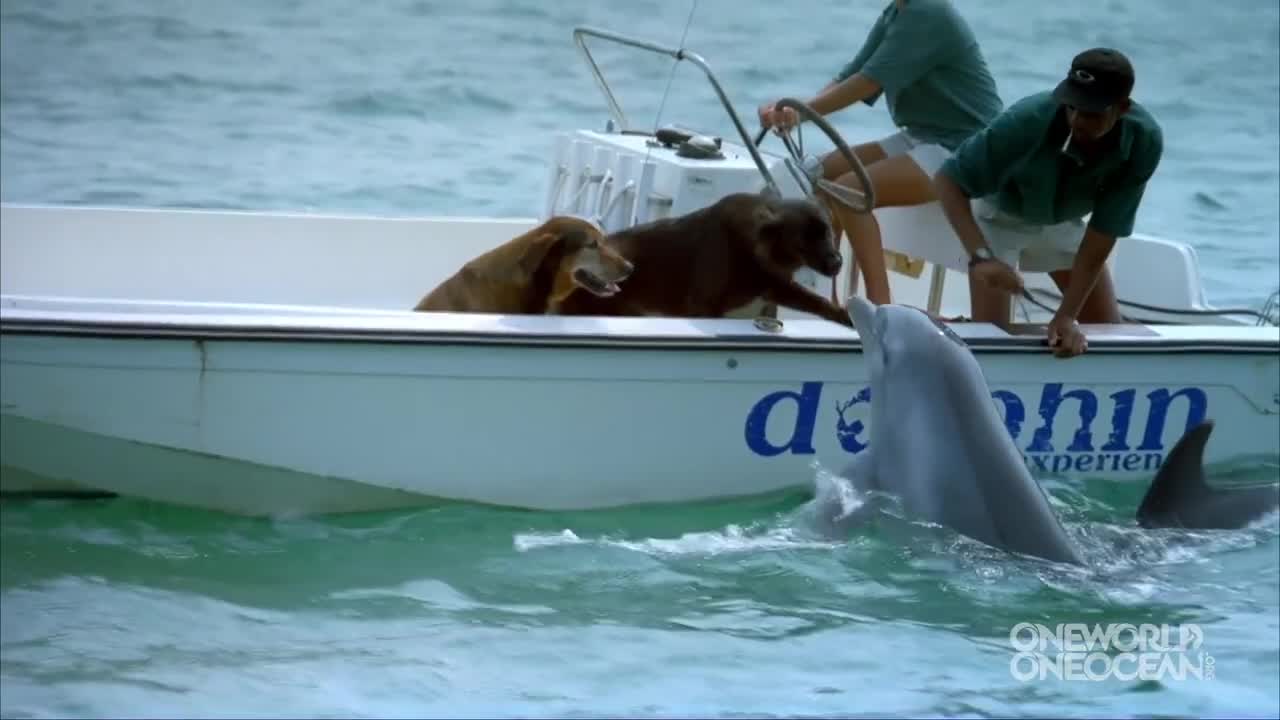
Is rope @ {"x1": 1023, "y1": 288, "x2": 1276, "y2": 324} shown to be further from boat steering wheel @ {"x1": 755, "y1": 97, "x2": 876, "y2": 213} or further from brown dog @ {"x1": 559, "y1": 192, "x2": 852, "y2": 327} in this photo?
brown dog @ {"x1": 559, "y1": 192, "x2": 852, "y2": 327}

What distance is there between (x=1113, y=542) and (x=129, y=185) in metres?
13.8

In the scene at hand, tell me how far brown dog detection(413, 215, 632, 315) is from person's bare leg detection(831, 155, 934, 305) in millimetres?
945

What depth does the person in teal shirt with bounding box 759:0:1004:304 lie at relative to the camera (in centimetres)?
640

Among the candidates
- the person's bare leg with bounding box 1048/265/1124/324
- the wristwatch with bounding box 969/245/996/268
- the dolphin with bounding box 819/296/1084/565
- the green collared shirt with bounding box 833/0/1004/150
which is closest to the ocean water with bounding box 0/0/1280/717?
the dolphin with bounding box 819/296/1084/565

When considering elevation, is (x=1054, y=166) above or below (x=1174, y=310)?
above

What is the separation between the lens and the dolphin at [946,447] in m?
5.14

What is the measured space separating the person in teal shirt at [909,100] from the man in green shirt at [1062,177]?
1.01 feet

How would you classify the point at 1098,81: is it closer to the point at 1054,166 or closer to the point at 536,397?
the point at 1054,166

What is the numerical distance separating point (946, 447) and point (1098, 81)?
1.29m

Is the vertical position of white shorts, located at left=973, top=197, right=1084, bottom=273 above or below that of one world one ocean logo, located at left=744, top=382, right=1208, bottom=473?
above

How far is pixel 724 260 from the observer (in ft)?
20.4

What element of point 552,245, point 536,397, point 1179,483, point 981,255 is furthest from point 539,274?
point 1179,483

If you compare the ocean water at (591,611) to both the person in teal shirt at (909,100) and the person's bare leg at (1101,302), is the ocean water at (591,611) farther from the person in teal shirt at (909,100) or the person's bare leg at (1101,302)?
the person in teal shirt at (909,100)

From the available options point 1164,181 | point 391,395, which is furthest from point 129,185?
point 391,395
